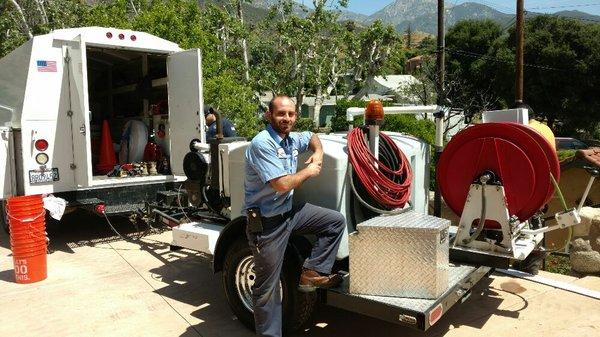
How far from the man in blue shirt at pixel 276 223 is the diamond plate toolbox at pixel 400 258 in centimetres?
28

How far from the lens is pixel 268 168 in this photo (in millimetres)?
3535

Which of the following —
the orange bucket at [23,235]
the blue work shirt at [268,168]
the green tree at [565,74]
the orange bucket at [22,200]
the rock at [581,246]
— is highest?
the green tree at [565,74]

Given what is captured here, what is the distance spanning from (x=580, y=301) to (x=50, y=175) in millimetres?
6476

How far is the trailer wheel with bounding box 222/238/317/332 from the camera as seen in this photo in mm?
3932

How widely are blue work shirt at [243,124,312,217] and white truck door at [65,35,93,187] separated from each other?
13.4ft

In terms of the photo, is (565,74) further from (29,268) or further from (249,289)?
(29,268)

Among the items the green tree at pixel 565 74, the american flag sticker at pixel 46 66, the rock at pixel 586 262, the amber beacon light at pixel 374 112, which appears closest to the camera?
the amber beacon light at pixel 374 112

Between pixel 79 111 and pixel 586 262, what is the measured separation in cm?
646

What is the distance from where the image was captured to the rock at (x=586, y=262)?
5465 millimetres

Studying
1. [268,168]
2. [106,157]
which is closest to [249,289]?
[268,168]

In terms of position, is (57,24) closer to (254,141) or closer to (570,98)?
(254,141)

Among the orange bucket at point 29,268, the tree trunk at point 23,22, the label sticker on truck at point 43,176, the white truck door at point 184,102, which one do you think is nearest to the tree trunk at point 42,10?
the tree trunk at point 23,22

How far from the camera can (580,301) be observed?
4762 millimetres

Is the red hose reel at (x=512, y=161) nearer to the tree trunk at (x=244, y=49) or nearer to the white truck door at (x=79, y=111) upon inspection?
the white truck door at (x=79, y=111)
